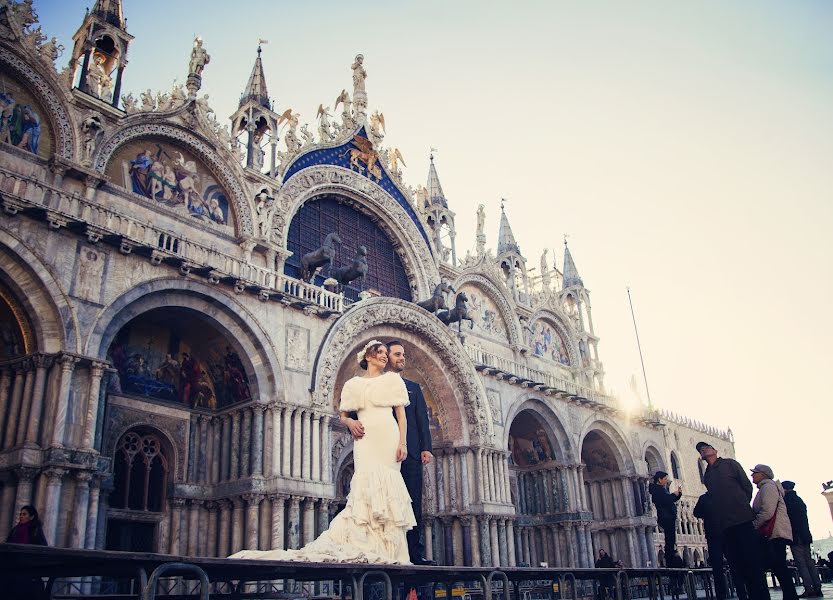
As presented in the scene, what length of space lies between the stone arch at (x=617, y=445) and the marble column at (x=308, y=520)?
15.6 meters

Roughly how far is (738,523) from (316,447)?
10819 mm

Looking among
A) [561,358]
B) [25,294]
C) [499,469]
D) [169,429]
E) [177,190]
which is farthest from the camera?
[561,358]

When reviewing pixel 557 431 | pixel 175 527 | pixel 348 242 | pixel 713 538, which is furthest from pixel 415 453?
pixel 557 431

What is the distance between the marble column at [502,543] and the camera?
21234 millimetres

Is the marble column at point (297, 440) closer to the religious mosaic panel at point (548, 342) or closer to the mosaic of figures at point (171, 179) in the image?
the mosaic of figures at point (171, 179)

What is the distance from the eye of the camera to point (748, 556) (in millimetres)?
7949

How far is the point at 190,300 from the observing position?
53.1 feet

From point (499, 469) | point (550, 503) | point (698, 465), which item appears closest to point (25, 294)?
point (499, 469)

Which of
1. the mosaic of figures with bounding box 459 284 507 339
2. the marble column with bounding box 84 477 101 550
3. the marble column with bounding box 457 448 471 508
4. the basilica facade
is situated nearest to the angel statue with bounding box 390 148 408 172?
the basilica facade

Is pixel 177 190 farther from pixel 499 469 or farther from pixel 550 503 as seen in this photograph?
pixel 550 503

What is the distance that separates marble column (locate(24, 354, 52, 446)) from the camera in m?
12.8

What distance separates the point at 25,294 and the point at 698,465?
123ft

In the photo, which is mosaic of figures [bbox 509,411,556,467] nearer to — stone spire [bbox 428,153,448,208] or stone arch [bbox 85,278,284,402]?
stone spire [bbox 428,153,448,208]

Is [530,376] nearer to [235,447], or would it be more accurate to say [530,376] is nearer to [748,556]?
[235,447]
